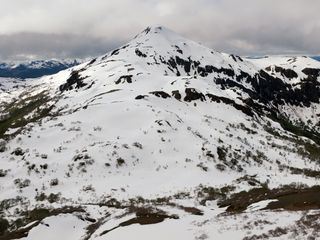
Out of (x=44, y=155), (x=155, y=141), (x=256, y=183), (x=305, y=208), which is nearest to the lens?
(x=305, y=208)

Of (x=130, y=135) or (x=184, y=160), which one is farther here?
(x=130, y=135)

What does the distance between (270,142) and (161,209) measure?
7395 centimetres

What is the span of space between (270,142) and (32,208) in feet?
244

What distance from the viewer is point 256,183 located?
58.5m

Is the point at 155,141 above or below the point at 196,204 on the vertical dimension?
above

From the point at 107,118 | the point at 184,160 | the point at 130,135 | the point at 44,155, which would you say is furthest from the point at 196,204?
the point at 107,118

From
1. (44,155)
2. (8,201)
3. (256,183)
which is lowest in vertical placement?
(256,183)

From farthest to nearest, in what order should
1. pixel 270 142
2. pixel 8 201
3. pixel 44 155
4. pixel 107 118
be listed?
1. pixel 270 142
2. pixel 107 118
3. pixel 44 155
4. pixel 8 201

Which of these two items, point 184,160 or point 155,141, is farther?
point 155,141

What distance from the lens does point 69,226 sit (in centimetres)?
3616

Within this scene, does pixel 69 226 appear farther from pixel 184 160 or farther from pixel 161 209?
pixel 184 160

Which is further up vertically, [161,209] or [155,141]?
[155,141]

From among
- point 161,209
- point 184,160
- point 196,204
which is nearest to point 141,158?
point 184,160

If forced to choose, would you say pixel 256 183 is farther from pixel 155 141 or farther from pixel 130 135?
pixel 130 135
